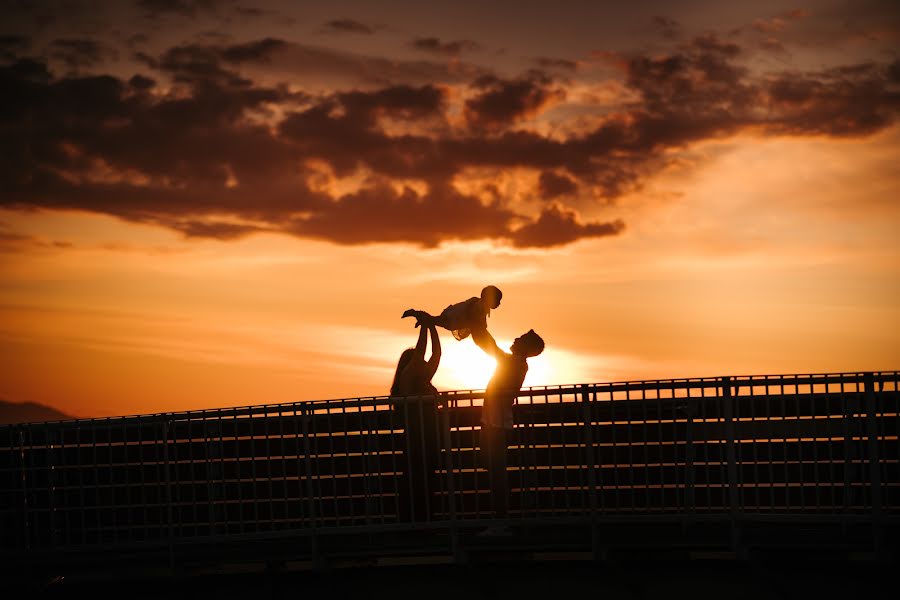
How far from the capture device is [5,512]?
47.7 ft

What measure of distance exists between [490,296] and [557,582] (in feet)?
10.6

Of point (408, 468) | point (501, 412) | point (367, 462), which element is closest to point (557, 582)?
point (501, 412)

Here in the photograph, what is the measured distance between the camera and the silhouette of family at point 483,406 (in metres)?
12.5

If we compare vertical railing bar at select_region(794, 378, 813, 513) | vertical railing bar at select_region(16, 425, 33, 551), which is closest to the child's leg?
vertical railing bar at select_region(794, 378, 813, 513)

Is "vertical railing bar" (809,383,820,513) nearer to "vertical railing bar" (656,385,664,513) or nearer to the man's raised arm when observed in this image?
"vertical railing bar" (656,385,664,513)

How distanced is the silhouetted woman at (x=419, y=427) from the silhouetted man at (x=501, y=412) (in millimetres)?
566

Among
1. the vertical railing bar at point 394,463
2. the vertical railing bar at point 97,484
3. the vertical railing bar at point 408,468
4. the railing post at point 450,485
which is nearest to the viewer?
the railing post at point 450,485

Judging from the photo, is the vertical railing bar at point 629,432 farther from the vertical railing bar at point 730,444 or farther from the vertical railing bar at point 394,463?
the vertical railing bar at point 394,463

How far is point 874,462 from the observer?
11758mm

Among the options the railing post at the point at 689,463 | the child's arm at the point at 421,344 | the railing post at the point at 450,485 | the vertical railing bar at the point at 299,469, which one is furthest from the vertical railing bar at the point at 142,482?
the railing post at the point at 689,463

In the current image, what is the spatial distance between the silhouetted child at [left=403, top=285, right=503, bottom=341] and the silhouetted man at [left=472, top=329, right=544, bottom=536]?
473mm

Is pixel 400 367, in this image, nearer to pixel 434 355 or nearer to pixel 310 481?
pixel 434 355

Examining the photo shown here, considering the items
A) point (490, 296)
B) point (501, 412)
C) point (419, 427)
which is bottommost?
point (419, 427)

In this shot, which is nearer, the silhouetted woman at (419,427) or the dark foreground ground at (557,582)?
the dark foreground ground at (557,582)
